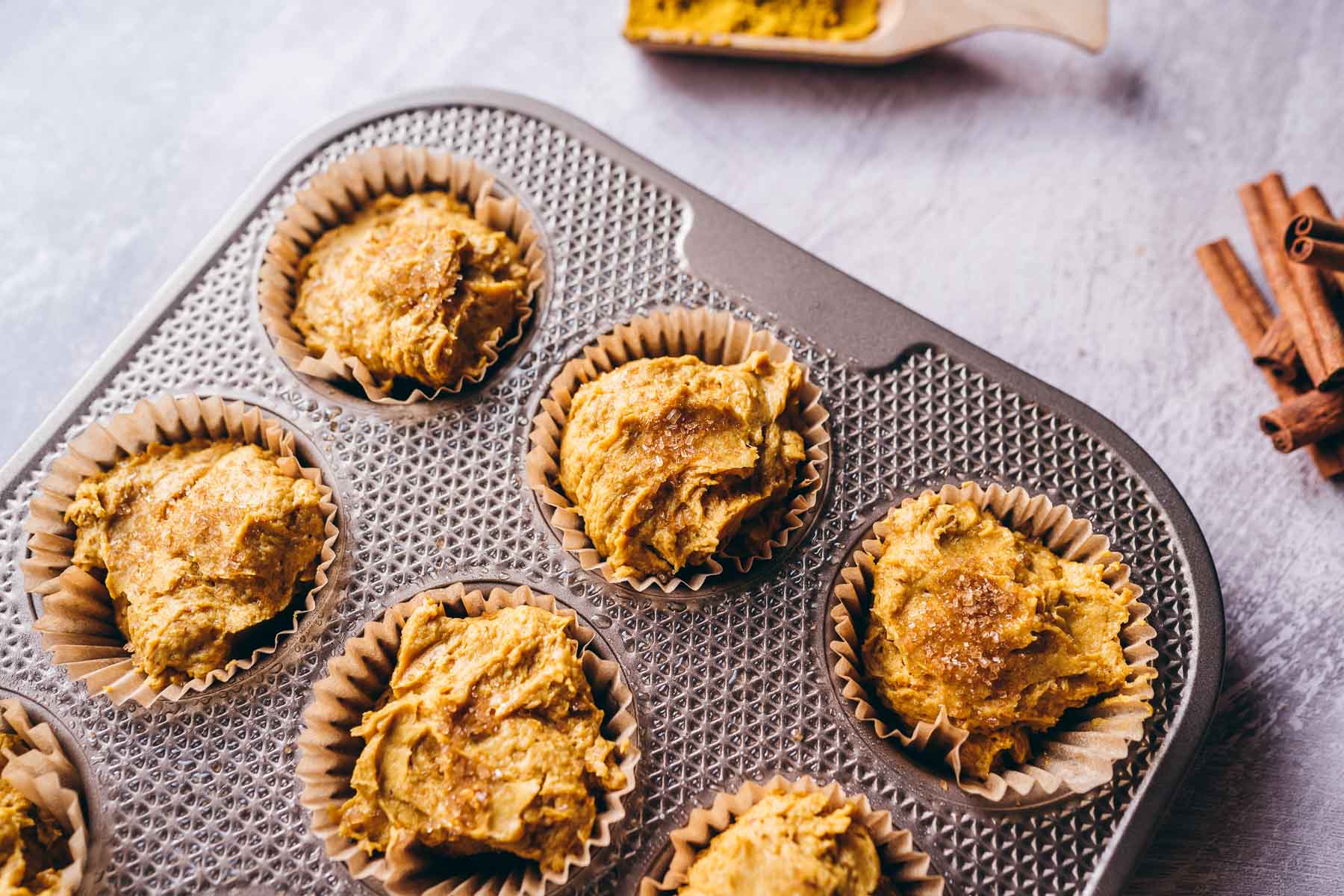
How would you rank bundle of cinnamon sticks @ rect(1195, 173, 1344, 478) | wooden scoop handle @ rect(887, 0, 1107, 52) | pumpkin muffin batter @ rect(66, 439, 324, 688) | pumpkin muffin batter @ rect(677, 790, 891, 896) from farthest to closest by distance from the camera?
wooden scoop handle @ rect(887, 0, 1107, 52) → bundle of cinnamon sticks @ rect(1195, 173, 1344, 478) → pumpkin muffin batter @ rect(66, 439, 324, 688) → pumpkin muffin batter @ rect(677, 790, 891, 896)

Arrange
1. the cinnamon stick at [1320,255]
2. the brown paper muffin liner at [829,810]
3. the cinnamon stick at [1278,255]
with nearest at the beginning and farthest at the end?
the brown paper muffin liner at [829,810] < the cinnamon stick at [1320,255] < the cinnamon stick at [1278,255]

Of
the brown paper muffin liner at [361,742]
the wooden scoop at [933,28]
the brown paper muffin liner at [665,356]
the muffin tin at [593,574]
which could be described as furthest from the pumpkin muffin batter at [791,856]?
the wooden scoop at [933,28]

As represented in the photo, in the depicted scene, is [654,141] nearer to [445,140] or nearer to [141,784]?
[445,140]

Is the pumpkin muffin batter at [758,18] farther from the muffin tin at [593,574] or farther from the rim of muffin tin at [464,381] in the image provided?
the rim of muffin tin at [464,381]

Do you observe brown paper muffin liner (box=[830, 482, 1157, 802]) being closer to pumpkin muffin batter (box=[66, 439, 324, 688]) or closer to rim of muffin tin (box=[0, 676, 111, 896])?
pumpkin muffin batter (box=[66, 439, 324, 688])

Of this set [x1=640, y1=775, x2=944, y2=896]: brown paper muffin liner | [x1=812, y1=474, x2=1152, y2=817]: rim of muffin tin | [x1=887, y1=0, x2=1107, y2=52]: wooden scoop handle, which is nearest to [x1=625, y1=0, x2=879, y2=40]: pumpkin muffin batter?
[x1=887, y1=0, x2=1107, y2=52]: wooden scoop handle

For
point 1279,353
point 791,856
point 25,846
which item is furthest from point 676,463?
point 1279,353

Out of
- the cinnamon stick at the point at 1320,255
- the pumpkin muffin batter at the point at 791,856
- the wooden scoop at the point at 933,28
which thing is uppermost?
the wooden scoop at the point at 933,28
